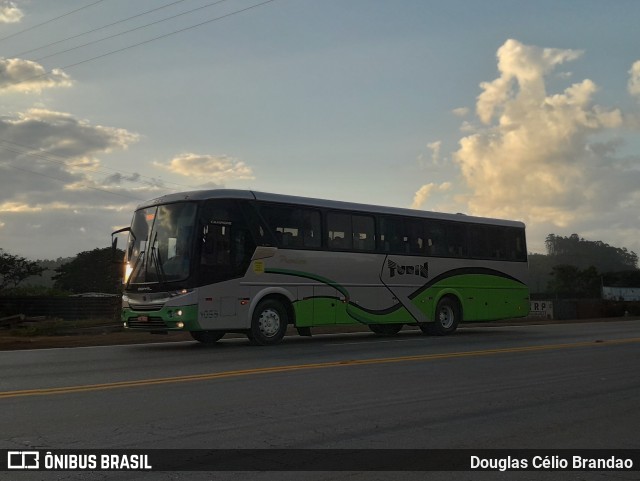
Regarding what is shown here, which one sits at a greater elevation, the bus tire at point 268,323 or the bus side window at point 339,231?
the bus side window at point 339,231

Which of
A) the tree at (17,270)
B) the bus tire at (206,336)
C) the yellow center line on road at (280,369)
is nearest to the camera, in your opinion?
the yellow center line on road at (280,369)

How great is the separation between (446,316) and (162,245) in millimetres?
9957

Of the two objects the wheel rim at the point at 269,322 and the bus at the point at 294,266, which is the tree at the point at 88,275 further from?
the wheel rim at the point at 269,322

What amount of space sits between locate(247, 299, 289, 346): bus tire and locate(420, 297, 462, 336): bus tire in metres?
6.11

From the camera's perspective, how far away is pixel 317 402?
826cm

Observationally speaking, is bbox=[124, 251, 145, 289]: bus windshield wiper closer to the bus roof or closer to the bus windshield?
the bus windshield

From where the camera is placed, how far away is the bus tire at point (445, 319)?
68.2 feet

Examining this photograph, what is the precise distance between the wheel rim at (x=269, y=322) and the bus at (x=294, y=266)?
2 cm

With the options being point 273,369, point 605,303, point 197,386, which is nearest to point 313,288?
point 273,369

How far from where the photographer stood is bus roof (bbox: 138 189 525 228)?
15477mm

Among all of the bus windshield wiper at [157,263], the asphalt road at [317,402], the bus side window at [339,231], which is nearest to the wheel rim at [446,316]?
the bus side window at [339,231]

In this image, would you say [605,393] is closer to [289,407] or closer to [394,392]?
[394,392]

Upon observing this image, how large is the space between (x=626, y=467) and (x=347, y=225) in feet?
42.7

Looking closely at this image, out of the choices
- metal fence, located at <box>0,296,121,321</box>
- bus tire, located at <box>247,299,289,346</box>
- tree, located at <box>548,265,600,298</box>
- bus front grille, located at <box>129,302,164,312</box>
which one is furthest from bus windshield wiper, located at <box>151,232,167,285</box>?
tree, located at <box>548,265,600,298</box>
